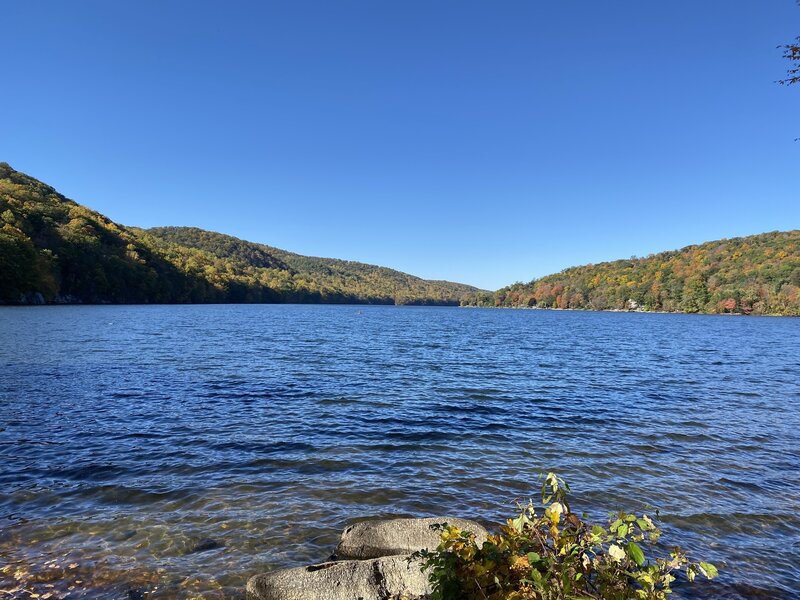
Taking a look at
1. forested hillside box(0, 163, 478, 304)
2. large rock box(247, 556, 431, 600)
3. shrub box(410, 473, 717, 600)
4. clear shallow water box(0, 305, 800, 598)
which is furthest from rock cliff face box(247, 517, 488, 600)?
forested hillside box(0, 163, 478, 304)

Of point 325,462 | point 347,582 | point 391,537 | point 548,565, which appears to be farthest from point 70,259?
point 548,565

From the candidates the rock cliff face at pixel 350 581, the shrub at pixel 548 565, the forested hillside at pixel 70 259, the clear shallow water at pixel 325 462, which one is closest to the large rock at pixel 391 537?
the rock cliff face at pixel 350 581

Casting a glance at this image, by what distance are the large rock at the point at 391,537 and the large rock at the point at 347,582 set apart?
3.10ft

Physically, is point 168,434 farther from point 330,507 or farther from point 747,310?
point 747,310

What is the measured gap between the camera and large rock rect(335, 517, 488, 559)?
7.75 metres

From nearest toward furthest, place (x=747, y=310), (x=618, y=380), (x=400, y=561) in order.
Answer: (x=400, y=561) < (x=618, y=380) < (x=747, y=310)

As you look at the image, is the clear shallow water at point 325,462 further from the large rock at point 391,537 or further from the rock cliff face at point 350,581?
the rock cliff face at point 350,581

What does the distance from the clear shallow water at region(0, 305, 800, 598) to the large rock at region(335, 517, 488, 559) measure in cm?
90

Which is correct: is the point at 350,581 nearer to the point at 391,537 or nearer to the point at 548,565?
the point at 391,537

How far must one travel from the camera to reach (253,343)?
4812cm

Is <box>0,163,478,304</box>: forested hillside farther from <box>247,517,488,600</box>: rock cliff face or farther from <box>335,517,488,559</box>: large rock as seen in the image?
<box>247,517,488,600</box>: rock cliff face

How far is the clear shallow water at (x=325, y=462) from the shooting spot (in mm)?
8484

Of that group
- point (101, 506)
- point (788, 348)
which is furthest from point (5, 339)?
point (788, 348)

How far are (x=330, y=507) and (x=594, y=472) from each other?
793 cm
